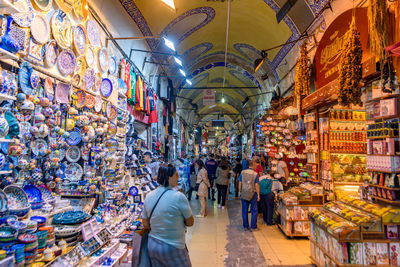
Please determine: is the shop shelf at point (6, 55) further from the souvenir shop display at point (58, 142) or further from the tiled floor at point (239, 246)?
the tiled floor at point (239, 246)

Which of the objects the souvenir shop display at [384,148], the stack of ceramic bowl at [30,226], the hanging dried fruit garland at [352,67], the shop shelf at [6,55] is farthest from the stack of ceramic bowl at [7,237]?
the hanging dried fruit garland at [352,67]

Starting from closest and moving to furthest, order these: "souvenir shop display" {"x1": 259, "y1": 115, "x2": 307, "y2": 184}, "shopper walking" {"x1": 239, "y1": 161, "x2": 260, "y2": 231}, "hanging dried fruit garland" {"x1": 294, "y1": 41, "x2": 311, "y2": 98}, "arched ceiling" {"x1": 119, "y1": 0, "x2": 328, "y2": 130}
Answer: "shopper walking" {"x1": 239, "y1": 161, "x2": 260, "y2": 231}, "hanging dried fruit garland" {"x1": 294, "y1": 41, "x2": 311, "y2": 98}, "arched ceiling" {"x1": 119, "y1": 0, "x2": 328, "y2": 130}, "souvenir shop display" {"x1": 259, "y1": 115, "x2": 307, "y2": 184}

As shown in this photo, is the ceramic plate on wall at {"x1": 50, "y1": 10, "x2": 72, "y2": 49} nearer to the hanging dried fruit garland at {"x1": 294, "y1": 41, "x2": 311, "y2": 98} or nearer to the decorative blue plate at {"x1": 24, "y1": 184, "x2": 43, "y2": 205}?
the decorative blue plate at {"x1": 24, "y1": 184, "x2": 43, "y2": 205}

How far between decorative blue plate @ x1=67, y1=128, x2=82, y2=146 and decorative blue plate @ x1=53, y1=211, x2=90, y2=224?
2.44 ft

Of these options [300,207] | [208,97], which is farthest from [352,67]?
[208,97]

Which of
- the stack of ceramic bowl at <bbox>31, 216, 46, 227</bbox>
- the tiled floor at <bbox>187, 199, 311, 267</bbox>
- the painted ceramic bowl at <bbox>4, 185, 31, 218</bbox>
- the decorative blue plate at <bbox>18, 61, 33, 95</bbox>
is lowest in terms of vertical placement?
the tiled floor at <bbox>187, 199, 311, 267</bbox>

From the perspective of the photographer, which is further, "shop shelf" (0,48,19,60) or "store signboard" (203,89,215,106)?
"store signboard" (203,89,215,106)

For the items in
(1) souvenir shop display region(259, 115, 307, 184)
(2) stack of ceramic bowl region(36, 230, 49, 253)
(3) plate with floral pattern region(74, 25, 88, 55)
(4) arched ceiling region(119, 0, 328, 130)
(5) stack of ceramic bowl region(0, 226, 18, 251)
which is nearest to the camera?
(5) stack of ceramic bowl region(0, 226, 18, 251)

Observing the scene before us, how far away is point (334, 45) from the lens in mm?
3912

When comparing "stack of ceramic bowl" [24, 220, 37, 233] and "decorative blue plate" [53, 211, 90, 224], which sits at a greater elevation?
"stack of ceramic bowl" [24, 220, 37, 233]

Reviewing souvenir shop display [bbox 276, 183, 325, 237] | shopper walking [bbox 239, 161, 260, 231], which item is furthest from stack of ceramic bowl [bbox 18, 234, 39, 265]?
souvenir shop display [bbox 276, 183, 325, 237]

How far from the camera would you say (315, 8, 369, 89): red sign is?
3033 millimetres

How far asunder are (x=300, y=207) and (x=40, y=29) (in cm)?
445

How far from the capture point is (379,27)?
2596 millimetres
